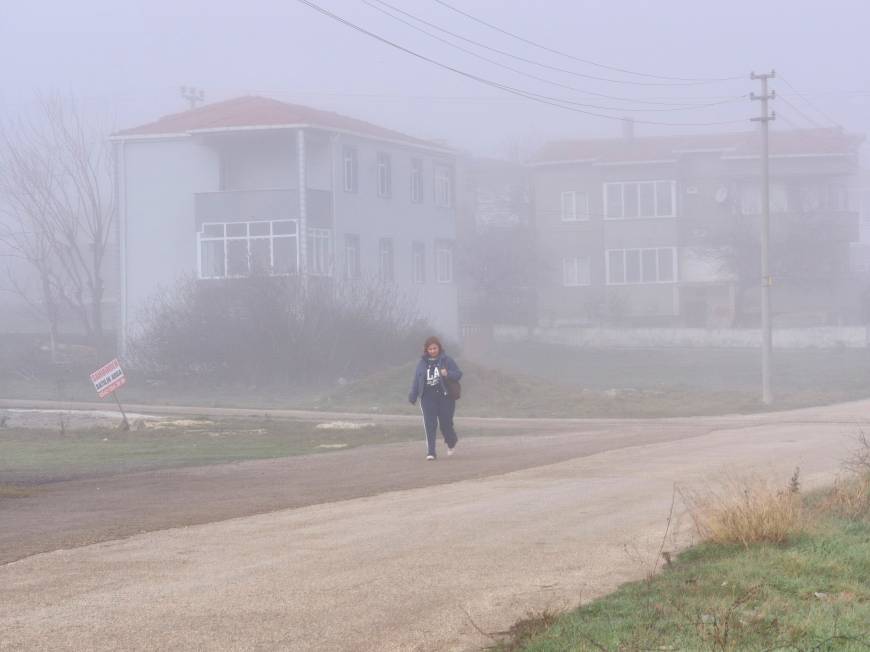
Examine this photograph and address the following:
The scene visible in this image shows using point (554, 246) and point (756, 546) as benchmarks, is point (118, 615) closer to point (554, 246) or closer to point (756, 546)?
point (756, 546)

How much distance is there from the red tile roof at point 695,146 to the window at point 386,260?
62.9 ft

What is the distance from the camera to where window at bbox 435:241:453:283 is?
183 ft

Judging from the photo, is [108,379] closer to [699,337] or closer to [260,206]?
[260,206]

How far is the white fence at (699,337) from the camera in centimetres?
5709

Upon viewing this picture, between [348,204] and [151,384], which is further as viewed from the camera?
[348,204]

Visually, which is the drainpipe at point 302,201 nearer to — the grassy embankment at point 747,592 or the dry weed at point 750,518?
the grassy embankment at point 747,592

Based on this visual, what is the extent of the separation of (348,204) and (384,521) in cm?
3849

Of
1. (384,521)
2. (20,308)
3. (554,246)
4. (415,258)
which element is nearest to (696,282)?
(554,246)

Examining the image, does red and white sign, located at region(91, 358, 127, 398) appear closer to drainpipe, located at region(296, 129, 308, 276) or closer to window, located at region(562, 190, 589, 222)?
drainpipe, located at region(296, 129, 308, 276)

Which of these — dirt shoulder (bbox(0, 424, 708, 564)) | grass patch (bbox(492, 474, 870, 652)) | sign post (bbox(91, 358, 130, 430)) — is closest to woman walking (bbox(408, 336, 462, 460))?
dirt shoulder (bbox(0, 424, 708, 564))

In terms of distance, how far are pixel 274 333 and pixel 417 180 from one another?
1432 cm

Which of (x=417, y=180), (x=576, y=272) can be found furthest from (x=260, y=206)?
(x=576, y=272)

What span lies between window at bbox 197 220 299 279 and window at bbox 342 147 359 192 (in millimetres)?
3316

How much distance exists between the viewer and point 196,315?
43.1 meters
